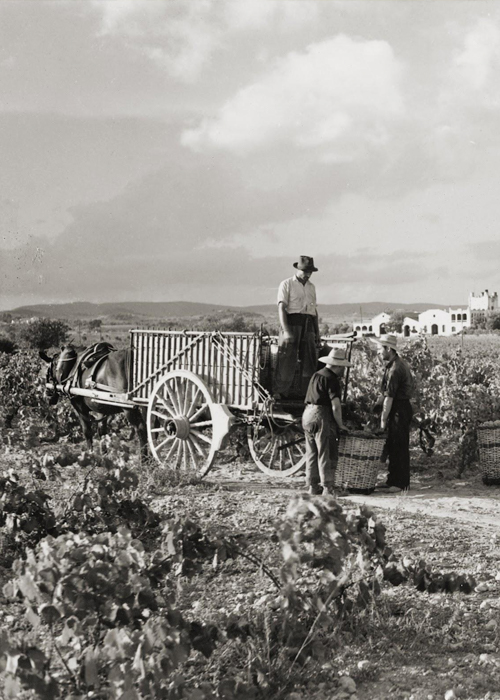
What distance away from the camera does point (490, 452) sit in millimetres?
8758

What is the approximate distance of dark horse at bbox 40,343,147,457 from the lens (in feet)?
33.9

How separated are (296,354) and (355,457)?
133 cm

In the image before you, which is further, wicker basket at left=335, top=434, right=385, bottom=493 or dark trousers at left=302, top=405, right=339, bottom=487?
wicker basket at left=335, top=434, right=385, bottom=493

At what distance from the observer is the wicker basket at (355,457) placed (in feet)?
26.7

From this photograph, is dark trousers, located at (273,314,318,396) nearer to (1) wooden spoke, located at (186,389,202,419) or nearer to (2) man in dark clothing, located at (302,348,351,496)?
(2) man in dark clothing, located at (302,348,351,496)

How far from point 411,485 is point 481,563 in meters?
3.52

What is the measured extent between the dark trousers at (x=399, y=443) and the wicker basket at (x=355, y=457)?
0.50m

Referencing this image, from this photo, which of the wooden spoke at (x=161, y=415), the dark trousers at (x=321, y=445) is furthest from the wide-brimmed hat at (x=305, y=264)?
the wooden spoke at (x=161, y=415)

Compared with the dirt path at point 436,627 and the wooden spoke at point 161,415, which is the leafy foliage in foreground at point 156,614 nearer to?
the dirt path at point 436,627

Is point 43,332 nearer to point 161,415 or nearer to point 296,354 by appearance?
point 161,415

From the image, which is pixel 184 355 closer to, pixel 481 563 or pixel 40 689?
pixel 481 563

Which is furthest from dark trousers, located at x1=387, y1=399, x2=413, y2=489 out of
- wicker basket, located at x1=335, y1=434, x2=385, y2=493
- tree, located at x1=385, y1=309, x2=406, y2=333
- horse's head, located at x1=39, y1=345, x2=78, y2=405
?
tree, located at x1=385, y1=309, x2=406, y2=333

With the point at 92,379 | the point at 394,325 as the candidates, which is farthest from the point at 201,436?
the point at 394,325

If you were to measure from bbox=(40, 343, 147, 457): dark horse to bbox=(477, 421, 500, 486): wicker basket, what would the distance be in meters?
4.17
